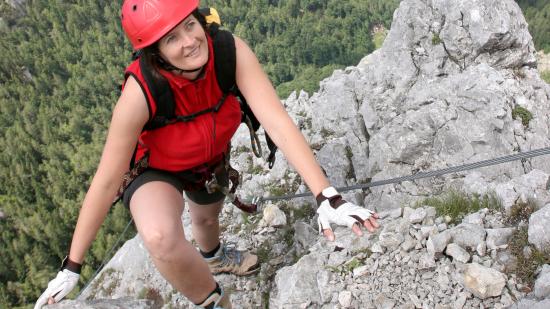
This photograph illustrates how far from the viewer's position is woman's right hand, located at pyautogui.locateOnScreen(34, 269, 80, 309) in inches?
157

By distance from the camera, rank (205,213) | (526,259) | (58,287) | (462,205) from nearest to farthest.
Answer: (58,287), (526,259), (462,205), (205,213)

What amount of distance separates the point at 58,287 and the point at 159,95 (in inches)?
78.1

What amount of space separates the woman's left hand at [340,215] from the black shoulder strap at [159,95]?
5.02ft

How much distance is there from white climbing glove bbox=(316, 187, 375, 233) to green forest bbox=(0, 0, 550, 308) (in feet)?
161

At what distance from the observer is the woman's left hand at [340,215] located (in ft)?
10.9

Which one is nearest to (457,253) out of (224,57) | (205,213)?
(224,57)

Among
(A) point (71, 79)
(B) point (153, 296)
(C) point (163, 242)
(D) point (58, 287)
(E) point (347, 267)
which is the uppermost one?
(C) point (163, 242)

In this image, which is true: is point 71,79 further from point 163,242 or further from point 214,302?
point 163,242

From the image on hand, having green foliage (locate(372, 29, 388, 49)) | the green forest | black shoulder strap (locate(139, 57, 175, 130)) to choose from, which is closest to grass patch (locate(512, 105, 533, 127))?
black shoulder strap (locate(139, 57, 175, 130))

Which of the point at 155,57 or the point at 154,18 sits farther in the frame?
the point at 155,57

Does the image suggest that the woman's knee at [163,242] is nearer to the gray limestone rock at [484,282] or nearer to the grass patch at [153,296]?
the gray limestone rock at [484,282]

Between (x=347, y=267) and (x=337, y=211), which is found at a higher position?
(x=337, y=211)

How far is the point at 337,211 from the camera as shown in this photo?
11.3 ft

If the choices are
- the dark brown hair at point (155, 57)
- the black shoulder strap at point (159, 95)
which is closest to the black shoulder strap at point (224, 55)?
the dark brown hair at point (155, 57)
